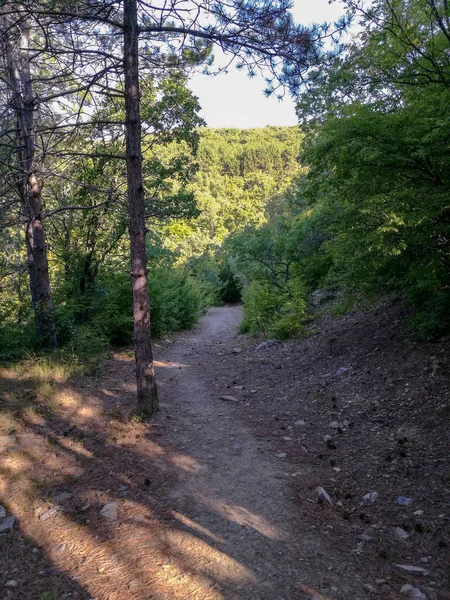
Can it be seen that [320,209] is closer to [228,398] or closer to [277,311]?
[277,311]

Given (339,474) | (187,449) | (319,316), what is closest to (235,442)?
(187,449)

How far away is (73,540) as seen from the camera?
330cm

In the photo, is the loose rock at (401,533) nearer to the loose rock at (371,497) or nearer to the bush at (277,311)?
the loose rock at (371,497)

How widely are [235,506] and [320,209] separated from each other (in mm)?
11379

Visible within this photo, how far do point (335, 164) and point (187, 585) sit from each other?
499 cm

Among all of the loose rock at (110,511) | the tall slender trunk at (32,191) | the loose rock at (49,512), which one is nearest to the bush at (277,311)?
the tall slender trunk at (32,191)

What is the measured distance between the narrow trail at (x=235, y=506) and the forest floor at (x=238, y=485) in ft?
0.05

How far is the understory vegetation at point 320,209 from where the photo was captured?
486 cm

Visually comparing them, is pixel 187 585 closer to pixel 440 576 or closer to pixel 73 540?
pixel 73 540

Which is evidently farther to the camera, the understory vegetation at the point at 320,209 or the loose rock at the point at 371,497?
the understory vegetation at the point at 320,209

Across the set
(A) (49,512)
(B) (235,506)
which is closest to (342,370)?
(B) (235,506)

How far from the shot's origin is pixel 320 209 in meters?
13.5

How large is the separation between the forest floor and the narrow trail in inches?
0.6

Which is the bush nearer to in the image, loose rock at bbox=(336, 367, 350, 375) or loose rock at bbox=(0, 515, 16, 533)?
loose rock at bbox=(336, 367, 350, 375)
